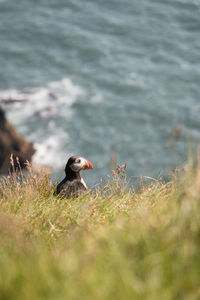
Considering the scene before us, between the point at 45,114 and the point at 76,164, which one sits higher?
the point at 76,164

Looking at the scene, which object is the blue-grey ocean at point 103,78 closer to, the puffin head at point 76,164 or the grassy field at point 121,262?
the puffin head at point 76,164

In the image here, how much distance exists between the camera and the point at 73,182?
7.17 metres

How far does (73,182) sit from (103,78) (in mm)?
34637

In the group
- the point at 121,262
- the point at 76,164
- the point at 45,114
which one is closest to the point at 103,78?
the point at 45,114

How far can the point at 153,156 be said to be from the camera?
34.3 meters

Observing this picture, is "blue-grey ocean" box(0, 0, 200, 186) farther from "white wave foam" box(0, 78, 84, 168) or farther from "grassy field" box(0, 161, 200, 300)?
"grassy field" box(0, 161, 200, 300)

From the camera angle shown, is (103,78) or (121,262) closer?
(121,262)

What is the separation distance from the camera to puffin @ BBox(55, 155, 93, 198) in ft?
22.0

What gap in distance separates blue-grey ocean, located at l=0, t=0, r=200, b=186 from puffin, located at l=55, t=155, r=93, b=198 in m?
22.1

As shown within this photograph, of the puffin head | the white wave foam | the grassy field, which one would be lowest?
the white wave foam

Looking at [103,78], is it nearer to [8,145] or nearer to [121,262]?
[8,145]

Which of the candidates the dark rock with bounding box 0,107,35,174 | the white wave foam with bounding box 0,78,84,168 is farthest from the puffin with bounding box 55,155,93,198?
the white wave foam with bounding box 0,78,84,168

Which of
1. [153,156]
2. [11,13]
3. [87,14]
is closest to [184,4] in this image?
[87,14]

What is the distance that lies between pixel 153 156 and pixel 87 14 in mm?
21662
